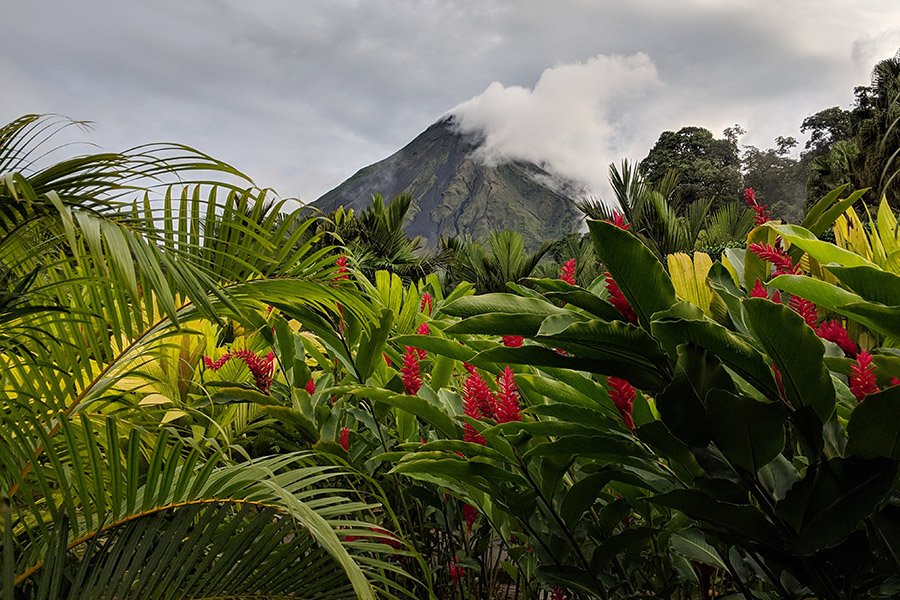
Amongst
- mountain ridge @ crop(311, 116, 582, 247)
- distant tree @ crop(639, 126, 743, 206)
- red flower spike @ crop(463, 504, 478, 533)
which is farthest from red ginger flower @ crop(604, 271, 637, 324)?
mountain ridge @ crop(311, 116, 582, 247)

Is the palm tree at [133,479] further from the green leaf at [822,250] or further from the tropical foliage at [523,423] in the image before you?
the green leaf at [822,250]

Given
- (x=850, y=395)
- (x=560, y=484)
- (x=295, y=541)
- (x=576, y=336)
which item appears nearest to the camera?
(x=576, y=336)

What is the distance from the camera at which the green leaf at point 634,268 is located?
0.72 m

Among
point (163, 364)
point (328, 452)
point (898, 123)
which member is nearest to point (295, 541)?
point (328, 452)

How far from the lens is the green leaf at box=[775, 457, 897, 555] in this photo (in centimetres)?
68

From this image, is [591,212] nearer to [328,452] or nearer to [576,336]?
[328,452]

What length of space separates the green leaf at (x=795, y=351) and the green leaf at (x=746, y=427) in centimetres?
4

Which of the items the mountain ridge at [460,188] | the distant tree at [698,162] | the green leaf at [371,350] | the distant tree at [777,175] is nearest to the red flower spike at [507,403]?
the green leaf at [371,350]

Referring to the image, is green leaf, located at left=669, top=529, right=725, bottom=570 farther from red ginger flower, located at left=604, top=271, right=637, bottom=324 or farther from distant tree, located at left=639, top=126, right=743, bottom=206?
distant tree, located at left=639, top=126, right=743, bottom=206

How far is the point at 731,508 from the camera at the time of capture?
2.39 ft

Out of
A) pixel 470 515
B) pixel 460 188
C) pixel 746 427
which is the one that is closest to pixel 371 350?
pixel 470 515

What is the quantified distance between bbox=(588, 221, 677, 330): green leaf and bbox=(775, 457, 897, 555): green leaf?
25 centimetres

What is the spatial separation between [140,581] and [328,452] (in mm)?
412

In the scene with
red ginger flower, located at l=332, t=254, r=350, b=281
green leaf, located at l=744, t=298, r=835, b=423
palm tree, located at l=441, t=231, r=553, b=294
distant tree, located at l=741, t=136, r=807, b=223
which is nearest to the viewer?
green leaf, located at l=744, t=298, r=835, b=423
